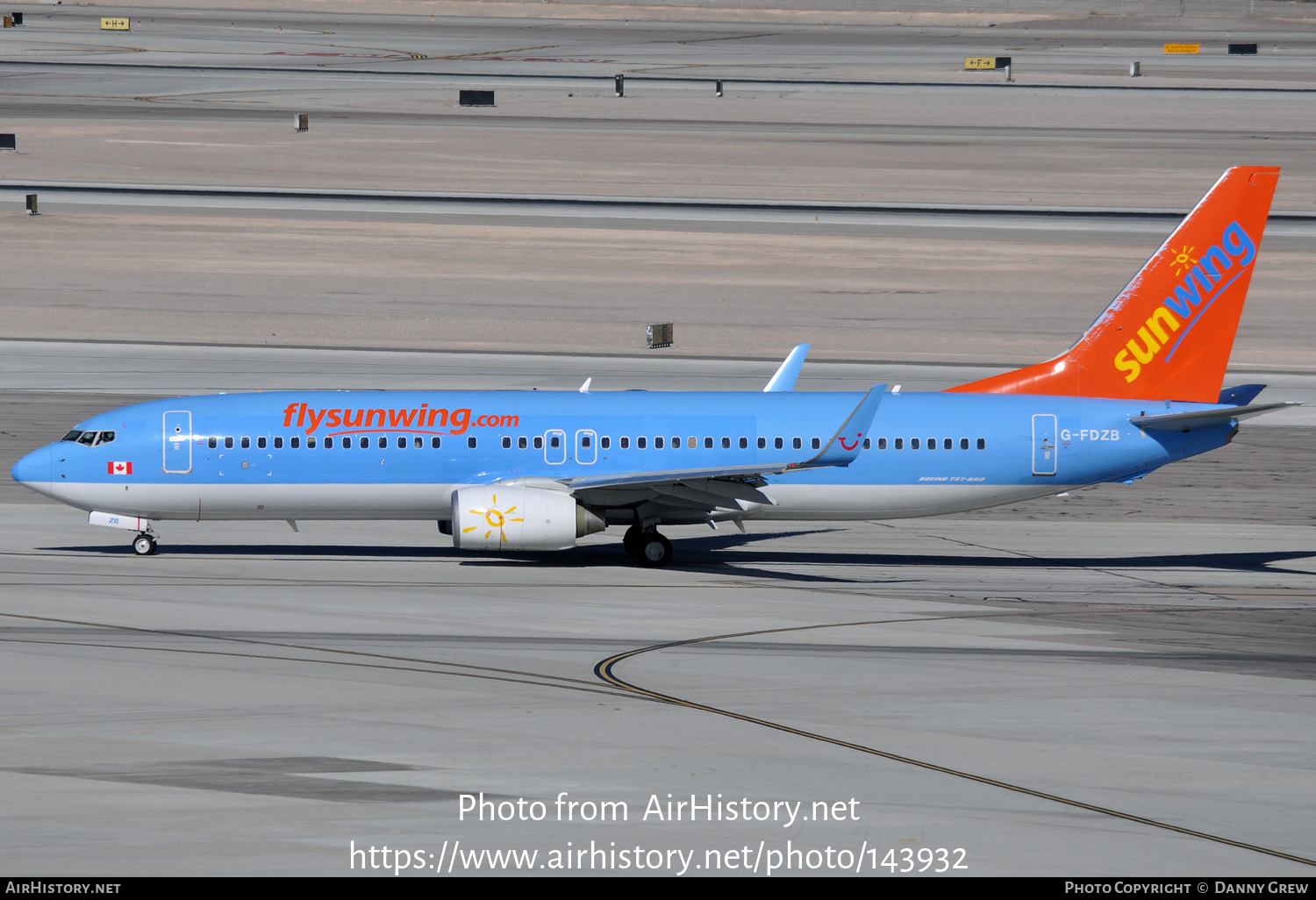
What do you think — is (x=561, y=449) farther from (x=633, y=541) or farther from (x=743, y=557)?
(x=743, y=557)

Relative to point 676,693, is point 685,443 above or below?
above

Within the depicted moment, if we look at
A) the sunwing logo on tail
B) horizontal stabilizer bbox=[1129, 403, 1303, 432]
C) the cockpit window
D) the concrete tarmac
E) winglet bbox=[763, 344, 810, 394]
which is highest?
the sunwing logo on tail

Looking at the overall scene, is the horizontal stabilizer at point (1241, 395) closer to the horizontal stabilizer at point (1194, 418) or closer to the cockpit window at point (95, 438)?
the horizontal stabilizer at point (1194, 418)

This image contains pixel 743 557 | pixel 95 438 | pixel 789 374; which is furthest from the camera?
pixel 789 374

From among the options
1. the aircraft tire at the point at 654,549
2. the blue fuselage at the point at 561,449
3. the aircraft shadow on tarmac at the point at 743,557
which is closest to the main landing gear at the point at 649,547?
the aircraft tire at the point at 654,549

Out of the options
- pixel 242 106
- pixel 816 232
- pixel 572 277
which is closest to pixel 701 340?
pixel 572 277

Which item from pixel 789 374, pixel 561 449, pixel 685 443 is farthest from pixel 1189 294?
pixel 561 449

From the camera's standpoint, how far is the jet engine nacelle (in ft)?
127

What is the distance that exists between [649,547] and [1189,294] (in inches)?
609

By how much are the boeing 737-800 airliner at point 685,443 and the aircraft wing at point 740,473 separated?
83mm

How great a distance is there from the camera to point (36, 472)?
40.6m

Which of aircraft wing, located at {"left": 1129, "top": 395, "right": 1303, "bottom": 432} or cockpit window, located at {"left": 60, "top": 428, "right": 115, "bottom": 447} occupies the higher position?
aircraft wing, located at {"left": 1129, "top": 395, "right": 1303, "bottom": 432}

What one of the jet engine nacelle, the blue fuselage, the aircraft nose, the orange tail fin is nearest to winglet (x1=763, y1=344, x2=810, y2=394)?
the blue fuselage

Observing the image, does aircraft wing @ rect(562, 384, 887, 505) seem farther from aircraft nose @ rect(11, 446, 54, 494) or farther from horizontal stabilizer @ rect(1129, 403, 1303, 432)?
aircraft nose @ rect(11, 446, 54, 494)
